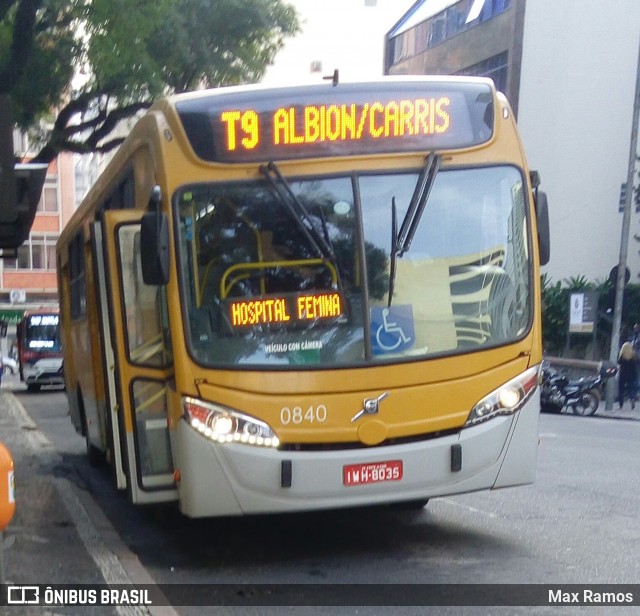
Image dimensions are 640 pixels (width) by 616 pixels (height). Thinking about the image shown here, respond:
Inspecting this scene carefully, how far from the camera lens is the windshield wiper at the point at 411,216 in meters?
6.98

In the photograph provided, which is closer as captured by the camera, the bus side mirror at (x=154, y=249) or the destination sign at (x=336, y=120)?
the bus side mirror at (x=154, y=249)

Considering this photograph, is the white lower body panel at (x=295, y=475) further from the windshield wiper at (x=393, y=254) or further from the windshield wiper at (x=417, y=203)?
the windshield wiper at (x=417, y=203)

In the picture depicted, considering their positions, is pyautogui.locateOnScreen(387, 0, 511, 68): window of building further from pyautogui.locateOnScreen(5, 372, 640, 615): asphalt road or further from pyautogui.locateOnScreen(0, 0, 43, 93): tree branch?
pyautogui.locateOnScreen(5, 372, 640, 615): asphalt road

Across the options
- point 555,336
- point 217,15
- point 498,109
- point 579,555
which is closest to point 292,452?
point 579,555

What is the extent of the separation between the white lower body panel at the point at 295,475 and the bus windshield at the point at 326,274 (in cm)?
56

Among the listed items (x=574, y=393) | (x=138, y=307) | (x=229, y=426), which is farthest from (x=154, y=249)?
(x=574, y=393)

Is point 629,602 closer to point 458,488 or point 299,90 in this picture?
point 458,488

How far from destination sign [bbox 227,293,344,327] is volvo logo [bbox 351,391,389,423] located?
586 millimetres

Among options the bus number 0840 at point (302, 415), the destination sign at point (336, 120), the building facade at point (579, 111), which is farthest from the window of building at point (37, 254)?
the bus number 0840 at point (302, 415)

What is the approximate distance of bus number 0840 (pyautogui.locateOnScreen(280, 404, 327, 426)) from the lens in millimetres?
6730

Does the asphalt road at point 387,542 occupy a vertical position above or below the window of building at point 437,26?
below

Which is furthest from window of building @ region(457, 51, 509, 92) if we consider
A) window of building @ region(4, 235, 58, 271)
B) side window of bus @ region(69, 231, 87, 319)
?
window of building @ region(4, 235, 58, 271)

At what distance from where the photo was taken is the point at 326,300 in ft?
22.7

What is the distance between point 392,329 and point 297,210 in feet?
3.26
